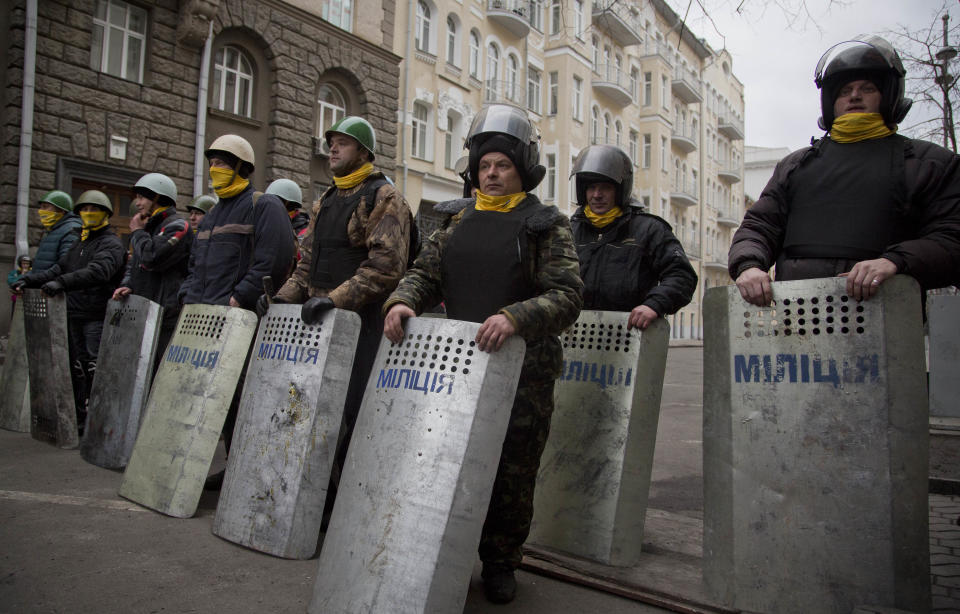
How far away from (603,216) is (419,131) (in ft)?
58.3

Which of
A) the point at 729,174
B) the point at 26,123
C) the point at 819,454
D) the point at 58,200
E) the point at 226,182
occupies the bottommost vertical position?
the point at 819,454

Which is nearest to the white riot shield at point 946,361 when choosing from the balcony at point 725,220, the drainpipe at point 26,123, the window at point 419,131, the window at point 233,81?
the drainpipe at point 26,123

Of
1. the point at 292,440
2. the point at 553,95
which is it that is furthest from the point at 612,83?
the point at 292,440

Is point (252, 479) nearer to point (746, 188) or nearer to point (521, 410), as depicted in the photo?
point (521, 410)

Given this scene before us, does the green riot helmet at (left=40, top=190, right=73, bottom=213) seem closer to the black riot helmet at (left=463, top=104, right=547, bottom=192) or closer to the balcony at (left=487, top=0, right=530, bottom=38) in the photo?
the black riot helmet at (left=463, top=104, right=547, bottom=192)

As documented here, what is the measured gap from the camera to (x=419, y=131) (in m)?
20.7

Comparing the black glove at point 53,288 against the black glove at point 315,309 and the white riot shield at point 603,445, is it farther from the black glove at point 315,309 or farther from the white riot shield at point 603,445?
the white riot shield at point 603,445

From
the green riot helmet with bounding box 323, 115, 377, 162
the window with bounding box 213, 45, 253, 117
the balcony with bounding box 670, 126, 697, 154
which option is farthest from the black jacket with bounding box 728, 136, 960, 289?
the balcony with bounding box 670, 126, 697, 154

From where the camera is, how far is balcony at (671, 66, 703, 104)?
36.6 m

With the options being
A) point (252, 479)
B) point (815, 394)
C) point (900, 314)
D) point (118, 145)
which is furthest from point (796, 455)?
point (118, 145)

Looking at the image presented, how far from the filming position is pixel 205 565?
287 centimetres

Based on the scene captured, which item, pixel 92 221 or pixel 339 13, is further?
pixel 339 13

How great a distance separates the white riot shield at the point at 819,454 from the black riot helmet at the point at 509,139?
3.10 ft

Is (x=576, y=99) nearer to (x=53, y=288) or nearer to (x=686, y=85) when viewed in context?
(x=686, y=85)
